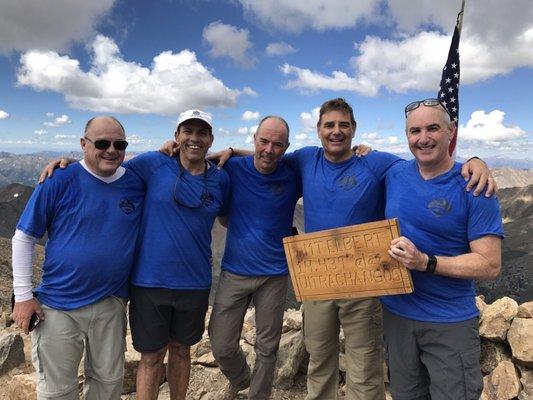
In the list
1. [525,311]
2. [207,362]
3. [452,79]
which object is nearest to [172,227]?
[207,362]

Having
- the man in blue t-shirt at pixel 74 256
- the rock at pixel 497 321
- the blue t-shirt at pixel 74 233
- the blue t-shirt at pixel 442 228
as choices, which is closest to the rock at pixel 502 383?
the rock at pixel 497 321

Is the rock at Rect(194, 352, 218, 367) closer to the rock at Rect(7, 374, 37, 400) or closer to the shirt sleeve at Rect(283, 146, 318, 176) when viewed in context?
the rock at Rect(7, 374, 37, 400)

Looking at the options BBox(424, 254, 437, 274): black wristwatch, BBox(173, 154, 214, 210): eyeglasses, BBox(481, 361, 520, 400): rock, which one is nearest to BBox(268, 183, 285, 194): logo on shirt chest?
BBox(173, 154, 214, 210): eyeglasses

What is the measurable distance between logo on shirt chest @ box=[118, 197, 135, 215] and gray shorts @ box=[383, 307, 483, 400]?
4227mm

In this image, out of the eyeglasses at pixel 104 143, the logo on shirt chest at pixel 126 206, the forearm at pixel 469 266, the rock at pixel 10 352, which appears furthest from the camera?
the rock at pixel 10 352

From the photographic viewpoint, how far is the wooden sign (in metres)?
5.26

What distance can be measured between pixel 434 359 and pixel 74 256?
5.20 metres

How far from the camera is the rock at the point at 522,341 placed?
781cm

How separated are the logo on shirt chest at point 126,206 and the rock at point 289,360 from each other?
204 inches

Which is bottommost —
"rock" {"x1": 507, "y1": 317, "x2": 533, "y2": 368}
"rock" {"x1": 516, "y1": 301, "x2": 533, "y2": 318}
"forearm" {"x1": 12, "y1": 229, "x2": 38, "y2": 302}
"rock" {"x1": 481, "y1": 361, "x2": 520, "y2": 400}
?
"rock" {"x1": 481, "y1": 361, "x2": 520, "y2": 400}

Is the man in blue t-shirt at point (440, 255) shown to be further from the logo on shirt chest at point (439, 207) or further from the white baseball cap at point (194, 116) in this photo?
the white baseball cap at point (194, 116)

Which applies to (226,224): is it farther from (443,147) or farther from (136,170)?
(443,147)

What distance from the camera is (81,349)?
6066 millimetres

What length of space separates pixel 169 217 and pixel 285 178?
2.26m
